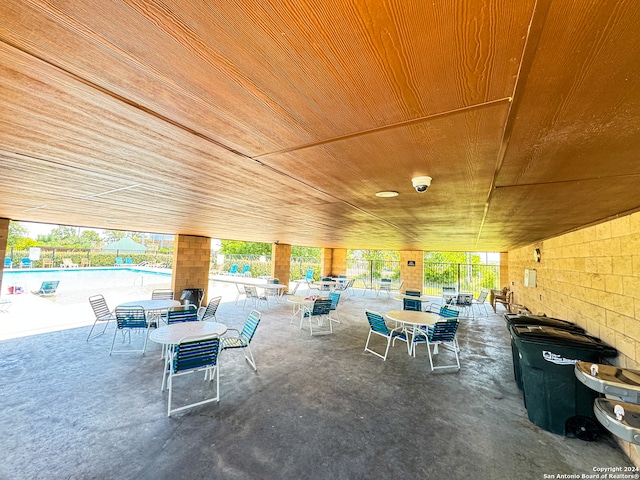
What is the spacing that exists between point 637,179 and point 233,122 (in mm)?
2344

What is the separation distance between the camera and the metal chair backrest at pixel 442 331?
3994 mm

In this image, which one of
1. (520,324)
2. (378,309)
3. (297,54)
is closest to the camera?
(297,54)

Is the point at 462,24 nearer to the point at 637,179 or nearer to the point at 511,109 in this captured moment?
the point at 511,109

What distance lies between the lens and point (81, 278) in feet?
50.8

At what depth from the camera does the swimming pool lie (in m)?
13.0

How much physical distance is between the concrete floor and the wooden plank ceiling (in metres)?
2.24


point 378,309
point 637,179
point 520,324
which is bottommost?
point 378,309

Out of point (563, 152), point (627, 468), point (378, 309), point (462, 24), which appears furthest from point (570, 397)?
point (378, 309)

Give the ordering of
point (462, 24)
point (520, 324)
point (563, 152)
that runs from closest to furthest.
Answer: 1. point (462, 24)
2. point (563, 152)
3. point (520, 324)

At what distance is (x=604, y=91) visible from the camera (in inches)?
32.5

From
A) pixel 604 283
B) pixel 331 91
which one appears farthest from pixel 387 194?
pixel 604 283

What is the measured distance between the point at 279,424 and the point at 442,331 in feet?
8.96

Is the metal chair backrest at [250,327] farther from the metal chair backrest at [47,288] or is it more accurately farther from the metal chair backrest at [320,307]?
the metal chair backrest at [47,288]

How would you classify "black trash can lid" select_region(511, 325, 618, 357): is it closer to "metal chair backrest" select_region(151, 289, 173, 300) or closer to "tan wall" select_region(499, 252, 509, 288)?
"metal chair backrest" select_region(151, 289, 173, 300)
